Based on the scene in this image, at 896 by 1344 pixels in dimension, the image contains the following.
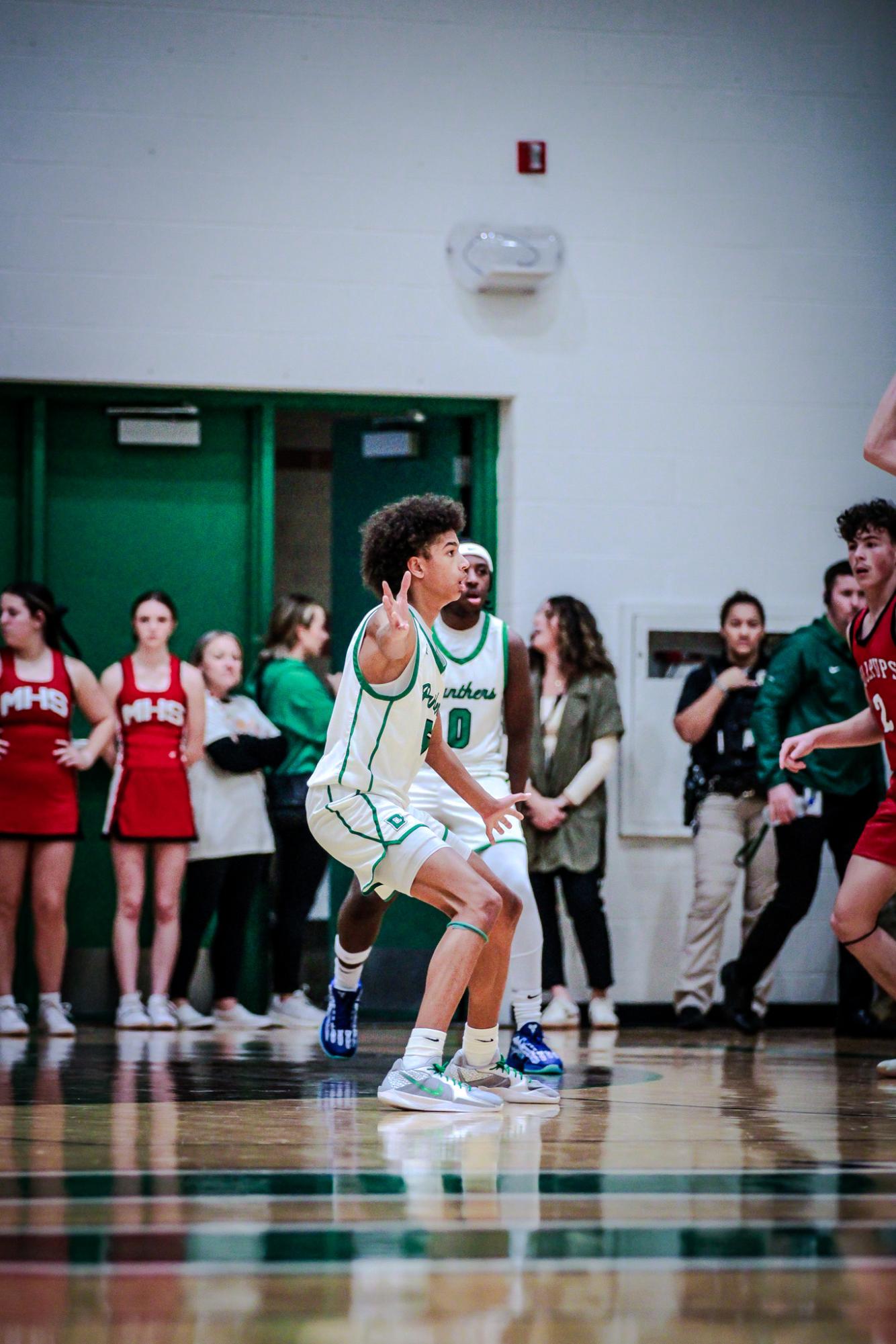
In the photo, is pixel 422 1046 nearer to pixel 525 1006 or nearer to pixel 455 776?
pixel 455 776

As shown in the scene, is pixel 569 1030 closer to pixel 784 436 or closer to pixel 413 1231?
pixel 784 436

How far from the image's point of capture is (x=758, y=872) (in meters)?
7.46

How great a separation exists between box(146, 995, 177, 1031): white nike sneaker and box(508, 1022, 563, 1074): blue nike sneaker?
7.27ft

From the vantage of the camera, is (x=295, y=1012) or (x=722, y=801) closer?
(x=295, y=1012)

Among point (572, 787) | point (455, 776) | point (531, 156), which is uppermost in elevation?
point (531, 156)

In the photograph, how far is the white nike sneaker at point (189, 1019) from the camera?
6.98 m

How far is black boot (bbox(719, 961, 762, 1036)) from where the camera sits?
7172 millimetres

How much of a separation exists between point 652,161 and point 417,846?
196 inches

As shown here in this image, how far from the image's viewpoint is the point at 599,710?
740 cm

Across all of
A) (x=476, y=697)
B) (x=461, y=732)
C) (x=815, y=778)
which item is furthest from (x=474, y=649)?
(x=815, y=778)

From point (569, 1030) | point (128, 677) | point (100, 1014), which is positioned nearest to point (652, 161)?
point (128, 677)

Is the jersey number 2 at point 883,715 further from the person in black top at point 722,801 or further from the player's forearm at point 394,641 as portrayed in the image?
the person in black top at point 722,801

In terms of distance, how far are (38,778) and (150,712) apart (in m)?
0.55

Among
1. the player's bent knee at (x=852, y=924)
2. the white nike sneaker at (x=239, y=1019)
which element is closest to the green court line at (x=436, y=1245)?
the player's bent knee at (x=852, y=924)
